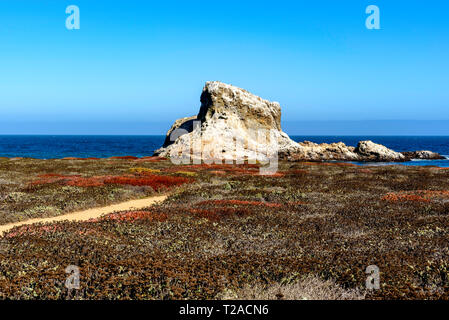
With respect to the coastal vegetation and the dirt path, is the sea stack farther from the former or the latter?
the coastal vegetation

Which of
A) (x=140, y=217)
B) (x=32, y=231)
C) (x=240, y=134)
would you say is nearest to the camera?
(x=32, y=231)

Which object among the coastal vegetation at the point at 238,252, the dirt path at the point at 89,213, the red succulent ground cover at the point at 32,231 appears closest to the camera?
the coastal vegetation at the point at 238,252

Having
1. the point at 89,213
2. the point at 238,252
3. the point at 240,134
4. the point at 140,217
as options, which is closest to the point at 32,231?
the point at 140,217

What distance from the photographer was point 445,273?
7.40 m

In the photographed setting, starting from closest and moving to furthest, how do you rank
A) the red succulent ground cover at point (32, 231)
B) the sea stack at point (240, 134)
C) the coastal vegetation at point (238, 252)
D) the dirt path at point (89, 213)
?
the coastal vegetation at point (238, 252), the red succulent ground cover at point (32, 231), the dirt path at point (89, 213), the sea stack at point (240, 134)

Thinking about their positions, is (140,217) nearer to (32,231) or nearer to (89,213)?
(32,231)

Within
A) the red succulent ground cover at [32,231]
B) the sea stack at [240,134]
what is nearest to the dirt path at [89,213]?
the red succulent ground cover at [32,231]

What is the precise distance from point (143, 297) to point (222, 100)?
71.2 meters

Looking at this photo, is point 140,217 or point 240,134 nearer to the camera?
point 140,217

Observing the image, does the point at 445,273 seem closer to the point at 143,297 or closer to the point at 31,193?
the point at 143,297

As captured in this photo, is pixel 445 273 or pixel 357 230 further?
pixel 357 230

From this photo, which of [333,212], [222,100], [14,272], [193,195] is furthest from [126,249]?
[222,100]

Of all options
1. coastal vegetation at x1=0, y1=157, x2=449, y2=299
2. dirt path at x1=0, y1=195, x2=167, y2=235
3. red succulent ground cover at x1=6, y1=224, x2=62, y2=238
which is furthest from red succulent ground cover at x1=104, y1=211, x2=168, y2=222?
dirt path at x1=0, y1=195, x2=167, y2=235

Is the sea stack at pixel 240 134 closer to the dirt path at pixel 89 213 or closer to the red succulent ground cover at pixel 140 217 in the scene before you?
the dirt path at pixel 89 213
